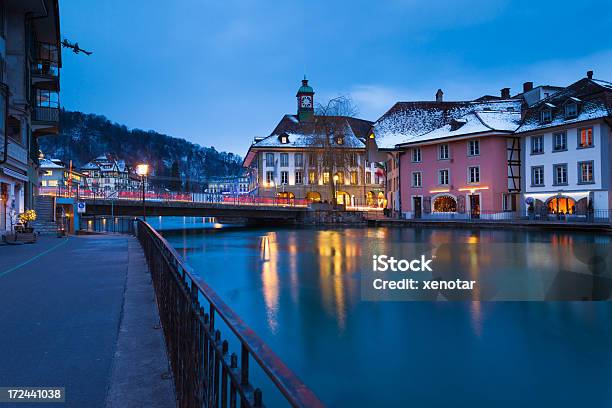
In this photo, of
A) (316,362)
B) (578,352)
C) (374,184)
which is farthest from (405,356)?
(374,184)

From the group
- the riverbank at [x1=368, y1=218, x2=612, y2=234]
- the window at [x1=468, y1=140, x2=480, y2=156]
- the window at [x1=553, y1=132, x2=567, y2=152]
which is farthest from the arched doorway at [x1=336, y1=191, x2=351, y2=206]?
the window at [x1=553, y1=132, x2=567, y2=152]

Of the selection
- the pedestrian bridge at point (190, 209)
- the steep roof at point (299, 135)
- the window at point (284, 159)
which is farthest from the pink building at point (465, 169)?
the window at point (284, 159)

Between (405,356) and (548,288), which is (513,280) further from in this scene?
(405,356)

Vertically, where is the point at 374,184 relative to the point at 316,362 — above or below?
above

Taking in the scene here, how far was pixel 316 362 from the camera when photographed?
778 cm

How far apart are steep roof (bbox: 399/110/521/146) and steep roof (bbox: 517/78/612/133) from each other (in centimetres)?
188

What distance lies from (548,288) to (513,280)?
136 cm

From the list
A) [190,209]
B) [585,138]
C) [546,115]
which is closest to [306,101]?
[190,209]

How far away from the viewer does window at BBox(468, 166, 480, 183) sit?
4635 centimetres

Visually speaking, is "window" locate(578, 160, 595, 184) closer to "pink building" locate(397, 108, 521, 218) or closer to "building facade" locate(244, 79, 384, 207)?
"pink building" locate(397, 108, 521, 218)

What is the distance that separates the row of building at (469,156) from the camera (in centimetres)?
3872

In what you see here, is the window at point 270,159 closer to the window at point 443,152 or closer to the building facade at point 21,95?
the window at point 443,152

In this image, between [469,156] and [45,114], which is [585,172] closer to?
[469,156]

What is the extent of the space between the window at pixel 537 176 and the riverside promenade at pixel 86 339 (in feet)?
136
